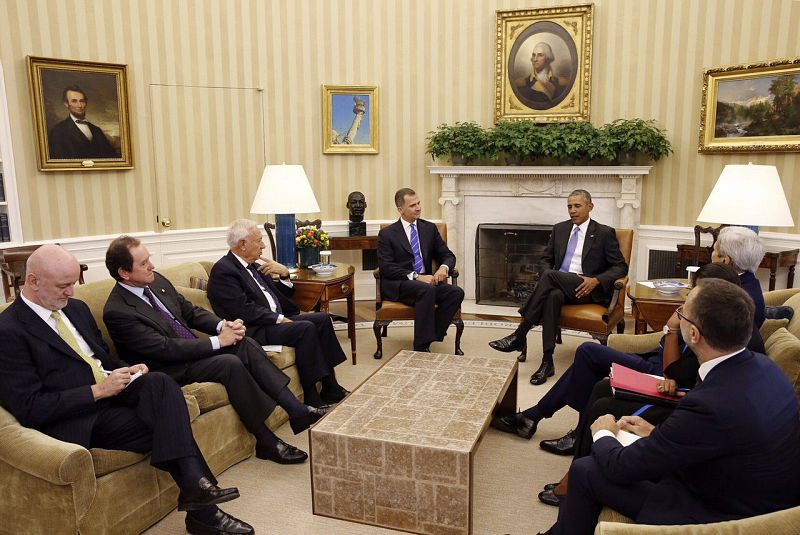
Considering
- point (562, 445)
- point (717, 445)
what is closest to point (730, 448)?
point (717, 445)

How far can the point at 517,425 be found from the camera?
4125 mm

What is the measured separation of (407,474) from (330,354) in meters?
1.89

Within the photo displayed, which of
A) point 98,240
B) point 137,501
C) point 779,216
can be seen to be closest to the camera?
point 137,501

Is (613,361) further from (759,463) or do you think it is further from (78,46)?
(78,46)

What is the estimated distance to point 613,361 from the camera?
3730mm

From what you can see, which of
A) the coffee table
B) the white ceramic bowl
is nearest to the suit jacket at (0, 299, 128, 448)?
the coffee table

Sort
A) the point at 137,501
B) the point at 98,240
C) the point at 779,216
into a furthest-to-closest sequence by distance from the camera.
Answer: the point at 98,240 < the point at 779,216 < the point at 137,501

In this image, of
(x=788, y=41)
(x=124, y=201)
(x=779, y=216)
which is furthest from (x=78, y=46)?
(x=788, y=41)

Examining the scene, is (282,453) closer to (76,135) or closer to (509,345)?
(509,345)

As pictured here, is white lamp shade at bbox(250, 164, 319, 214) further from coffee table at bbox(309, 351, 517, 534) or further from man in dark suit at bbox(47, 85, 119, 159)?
coffee table at bbox(309, 351, 517, 534)

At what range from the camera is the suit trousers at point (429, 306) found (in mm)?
5566

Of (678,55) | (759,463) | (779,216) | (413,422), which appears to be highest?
(678,55)

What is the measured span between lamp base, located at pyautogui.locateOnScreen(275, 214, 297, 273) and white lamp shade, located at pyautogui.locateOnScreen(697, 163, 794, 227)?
11.7 feet

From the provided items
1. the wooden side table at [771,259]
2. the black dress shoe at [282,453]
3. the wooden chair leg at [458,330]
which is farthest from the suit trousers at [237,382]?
the wooden side table at [771,259]
